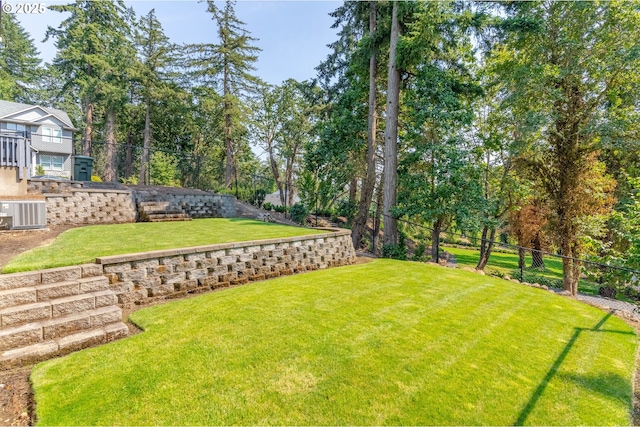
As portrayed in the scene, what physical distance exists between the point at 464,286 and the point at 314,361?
4.12 meters

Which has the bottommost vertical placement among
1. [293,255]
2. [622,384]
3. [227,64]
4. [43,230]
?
[622,384]

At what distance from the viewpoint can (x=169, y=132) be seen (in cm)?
2302

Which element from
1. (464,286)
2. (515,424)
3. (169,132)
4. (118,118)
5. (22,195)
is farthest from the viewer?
(169,132)

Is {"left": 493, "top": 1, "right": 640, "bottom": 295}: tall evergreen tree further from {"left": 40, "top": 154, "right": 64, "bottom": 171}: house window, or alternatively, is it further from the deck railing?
{"left": 40, "top": 154, "right": 64, "bottom": 171}: house window

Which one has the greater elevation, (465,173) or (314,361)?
(465,173)

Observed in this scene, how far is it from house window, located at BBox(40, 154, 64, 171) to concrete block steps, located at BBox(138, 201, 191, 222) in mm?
14960

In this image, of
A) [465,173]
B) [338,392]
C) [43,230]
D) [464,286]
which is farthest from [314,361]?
[465,173]

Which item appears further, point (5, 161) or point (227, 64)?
point (227, 64)

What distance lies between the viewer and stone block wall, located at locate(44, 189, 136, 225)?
7.07 m

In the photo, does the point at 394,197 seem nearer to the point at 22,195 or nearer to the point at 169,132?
the point at 22,195

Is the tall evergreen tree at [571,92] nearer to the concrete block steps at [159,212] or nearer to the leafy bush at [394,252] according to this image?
the leafy bush at [394,252]

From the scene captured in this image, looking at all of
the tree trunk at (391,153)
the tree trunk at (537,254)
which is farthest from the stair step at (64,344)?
the tree trunk at (537,254)

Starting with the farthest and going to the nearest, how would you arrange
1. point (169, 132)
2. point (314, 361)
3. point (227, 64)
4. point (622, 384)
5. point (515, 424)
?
point (169, 132), point (227, 64), point (622, 384), point (314, 361), point (515, 424)

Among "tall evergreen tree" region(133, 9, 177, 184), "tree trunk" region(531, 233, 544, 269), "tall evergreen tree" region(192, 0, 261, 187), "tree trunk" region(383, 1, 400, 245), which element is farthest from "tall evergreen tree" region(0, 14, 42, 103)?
"tree trunk" region(531, 233, 544, 269)
